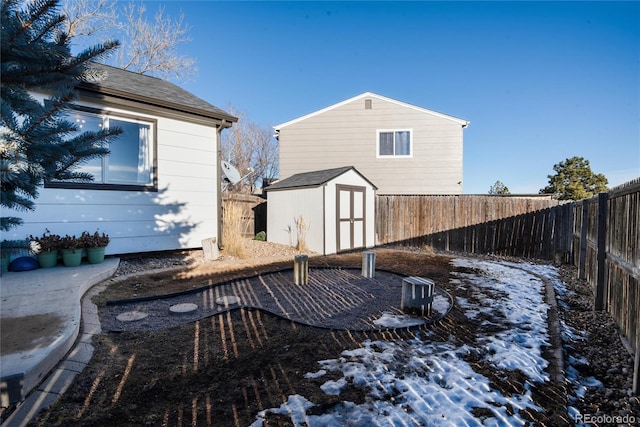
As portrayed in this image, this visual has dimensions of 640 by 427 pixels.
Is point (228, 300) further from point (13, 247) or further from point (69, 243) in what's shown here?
point (69, 243)

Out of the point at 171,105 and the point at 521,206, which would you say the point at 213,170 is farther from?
the point at 521,206

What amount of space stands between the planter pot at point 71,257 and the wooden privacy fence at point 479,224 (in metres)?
8.05

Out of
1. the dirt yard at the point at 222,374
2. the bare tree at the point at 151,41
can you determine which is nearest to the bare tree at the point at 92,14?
the bare tree at the point at 151,41

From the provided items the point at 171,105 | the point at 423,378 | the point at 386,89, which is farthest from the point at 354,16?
the point at 423,378

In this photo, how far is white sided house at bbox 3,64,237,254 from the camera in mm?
5102

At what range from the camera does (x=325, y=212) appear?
7.78 meters

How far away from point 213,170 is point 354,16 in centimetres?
647

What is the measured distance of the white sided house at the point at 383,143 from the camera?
11.5m

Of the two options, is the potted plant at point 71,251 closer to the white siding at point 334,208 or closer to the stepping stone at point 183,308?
the stepping stone at point 183,308

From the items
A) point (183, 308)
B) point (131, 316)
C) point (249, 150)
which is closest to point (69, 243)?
point (131, 316)

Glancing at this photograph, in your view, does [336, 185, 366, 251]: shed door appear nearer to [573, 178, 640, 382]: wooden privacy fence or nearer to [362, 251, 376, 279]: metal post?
[362, 251, 376, 279]: metal post

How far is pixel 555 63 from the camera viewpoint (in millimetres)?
7938

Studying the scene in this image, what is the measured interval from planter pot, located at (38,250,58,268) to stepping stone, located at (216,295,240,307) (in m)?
2.93

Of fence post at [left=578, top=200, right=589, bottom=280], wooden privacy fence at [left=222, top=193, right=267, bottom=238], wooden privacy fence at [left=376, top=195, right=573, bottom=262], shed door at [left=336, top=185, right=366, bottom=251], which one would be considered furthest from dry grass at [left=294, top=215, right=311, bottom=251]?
fence post at [left=578, top=200, right=589, bottom=280]
